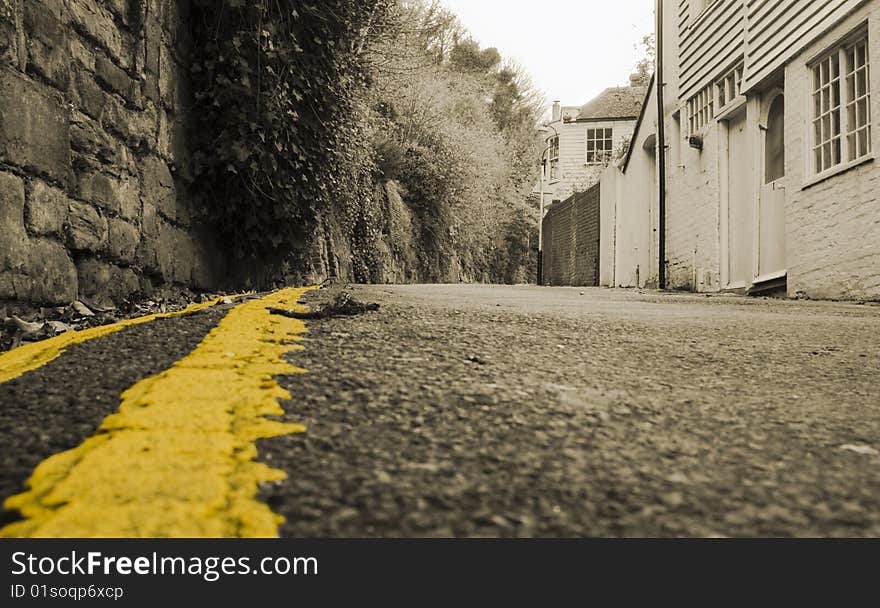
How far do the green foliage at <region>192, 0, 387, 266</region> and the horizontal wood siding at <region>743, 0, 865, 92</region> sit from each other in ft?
16.0

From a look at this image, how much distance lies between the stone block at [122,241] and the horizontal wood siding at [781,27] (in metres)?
6.89

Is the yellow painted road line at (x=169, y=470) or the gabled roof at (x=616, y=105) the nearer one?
the yellow painted road line at (x=169, y=470)

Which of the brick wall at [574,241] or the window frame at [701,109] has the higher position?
the window frame at [701,109]

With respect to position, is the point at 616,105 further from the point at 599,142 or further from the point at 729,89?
the point at 729,89

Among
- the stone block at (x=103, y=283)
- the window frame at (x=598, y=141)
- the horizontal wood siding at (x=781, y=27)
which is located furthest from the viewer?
the window frame at (x=598, y=141)

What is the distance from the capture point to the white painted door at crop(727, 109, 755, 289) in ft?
32.6

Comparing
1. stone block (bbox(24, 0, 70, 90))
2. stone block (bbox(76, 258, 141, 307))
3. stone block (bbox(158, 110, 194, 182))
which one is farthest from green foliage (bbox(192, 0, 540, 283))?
stone block (bbox(24, 0, 70, 90))

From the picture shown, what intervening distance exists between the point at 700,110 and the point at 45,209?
1079cm

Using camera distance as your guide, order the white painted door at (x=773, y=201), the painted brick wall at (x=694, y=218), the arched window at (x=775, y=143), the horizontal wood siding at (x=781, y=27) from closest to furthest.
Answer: the horizontal wood siding at (x=781, y=27) < the white painted door at (x=773, y=201) < the arched window at (x=775, y=143) < the painted brick wall at (x=694, y=218)

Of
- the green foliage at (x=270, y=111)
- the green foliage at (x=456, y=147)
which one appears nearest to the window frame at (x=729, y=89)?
the green foliage at (x=456, y=147)

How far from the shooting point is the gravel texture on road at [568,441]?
1010mm

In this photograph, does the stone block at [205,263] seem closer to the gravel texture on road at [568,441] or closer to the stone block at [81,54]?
the stone block at [81,54]

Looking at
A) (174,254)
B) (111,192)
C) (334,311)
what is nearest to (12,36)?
(111,192)

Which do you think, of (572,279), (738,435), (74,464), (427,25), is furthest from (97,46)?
(427,25)
